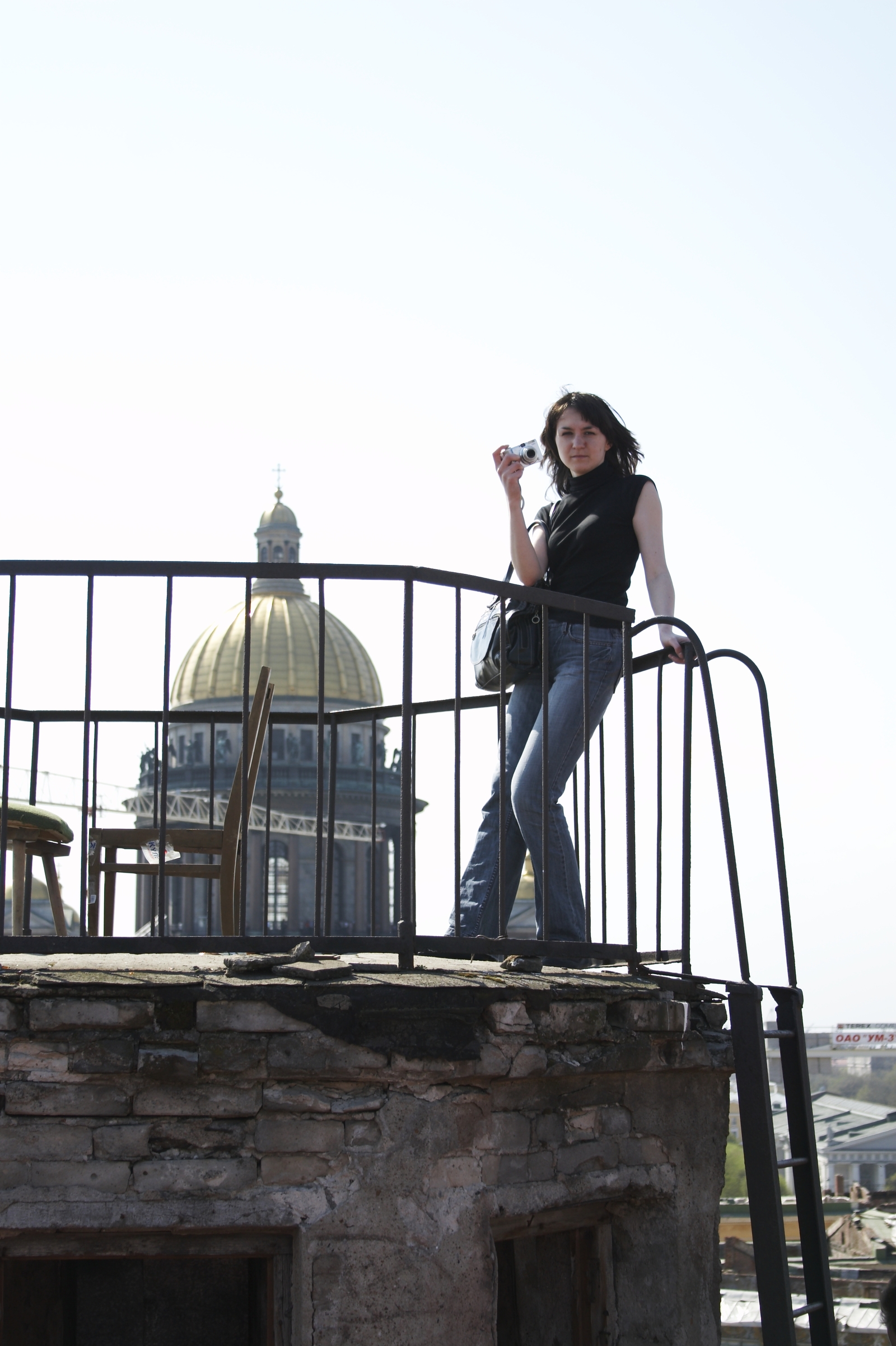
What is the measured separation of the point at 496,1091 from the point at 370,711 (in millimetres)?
2634

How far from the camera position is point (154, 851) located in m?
7.26

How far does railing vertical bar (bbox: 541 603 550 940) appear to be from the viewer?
191 inches

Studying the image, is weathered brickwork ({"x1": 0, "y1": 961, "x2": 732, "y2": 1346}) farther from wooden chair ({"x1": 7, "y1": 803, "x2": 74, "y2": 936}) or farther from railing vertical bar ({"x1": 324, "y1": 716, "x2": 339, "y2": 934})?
wooden chair ({"x1": 7, "y1": 803, "x2": 74, "y2": 936})

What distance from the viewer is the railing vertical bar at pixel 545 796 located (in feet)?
15.9

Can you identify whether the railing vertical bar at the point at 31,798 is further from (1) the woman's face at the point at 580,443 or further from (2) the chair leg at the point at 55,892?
(1) the woman's face at the point at 580,443

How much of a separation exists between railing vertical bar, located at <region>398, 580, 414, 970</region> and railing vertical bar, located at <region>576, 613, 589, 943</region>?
700 millimetres

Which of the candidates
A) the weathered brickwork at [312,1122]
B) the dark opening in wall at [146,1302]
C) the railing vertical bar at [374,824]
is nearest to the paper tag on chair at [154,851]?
the railing vertical bar at [374,824]

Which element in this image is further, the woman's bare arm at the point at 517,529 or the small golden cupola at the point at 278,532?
the small golden cupola at the point at 278,532

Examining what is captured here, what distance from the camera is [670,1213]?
4914mm

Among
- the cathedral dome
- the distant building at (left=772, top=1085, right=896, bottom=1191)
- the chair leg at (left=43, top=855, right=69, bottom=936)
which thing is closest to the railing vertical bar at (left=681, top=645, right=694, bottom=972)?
the chair leg at (left=43, top=855, right=69, bottom=936)

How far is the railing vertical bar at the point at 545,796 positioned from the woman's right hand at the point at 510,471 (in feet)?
1.63

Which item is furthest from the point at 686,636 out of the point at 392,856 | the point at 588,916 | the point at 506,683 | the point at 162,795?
the point at 392,856

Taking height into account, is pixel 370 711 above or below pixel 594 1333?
above

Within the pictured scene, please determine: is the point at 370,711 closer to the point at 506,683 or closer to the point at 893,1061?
the point at 506,683
